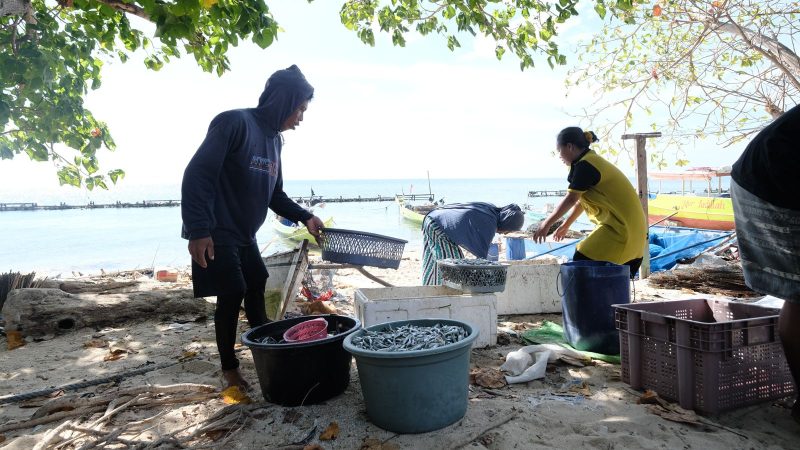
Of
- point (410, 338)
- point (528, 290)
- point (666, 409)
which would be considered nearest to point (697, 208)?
point (528, 290)

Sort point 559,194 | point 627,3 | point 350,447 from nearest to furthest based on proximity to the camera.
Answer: point 350,447
point 627,3
point 559,194

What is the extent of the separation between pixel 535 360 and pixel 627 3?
3555mm

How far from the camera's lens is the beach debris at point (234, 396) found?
266 cm

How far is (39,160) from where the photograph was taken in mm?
6957

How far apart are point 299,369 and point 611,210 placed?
2.97m

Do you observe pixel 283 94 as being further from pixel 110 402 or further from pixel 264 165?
pixel 110 402

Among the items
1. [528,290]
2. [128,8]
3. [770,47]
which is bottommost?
[528,290]

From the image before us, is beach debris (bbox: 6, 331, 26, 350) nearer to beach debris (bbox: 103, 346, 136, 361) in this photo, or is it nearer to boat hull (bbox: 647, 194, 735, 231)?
beach debris (bbox: 103, 346, 136, 361)

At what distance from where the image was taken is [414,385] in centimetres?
218

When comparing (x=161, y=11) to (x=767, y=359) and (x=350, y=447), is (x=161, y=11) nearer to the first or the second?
(x=350, y=447)

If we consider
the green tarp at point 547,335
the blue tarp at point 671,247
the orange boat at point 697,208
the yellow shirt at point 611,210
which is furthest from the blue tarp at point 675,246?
the orange boat at point 697,208

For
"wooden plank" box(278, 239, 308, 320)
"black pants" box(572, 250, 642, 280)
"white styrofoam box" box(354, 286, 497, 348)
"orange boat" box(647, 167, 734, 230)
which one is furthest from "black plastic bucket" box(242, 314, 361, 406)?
"orange boat" box(647, 167, 734, 230)

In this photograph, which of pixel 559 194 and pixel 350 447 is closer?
pixel 350 447

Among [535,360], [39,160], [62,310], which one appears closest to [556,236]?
[535,360]
